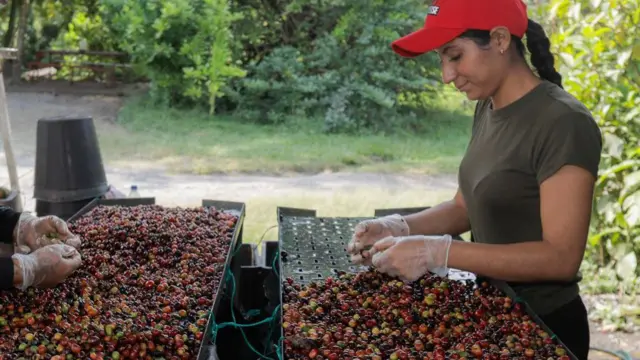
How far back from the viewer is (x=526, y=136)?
1796 millimetres

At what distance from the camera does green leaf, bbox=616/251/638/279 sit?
378cm

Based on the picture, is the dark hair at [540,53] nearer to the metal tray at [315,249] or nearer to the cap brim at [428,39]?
the cap brim at [428,39]

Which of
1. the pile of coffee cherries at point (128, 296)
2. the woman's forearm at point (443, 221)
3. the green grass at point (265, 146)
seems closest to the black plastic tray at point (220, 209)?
the pile of coffee cherries at point (128, 296)

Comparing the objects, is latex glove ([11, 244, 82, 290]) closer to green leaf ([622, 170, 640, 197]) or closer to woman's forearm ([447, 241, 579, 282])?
woman's forearm ([447, 241, 579, 282])

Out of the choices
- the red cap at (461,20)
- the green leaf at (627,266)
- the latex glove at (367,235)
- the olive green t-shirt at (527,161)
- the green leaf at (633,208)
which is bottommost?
the green leaf at (627,266)

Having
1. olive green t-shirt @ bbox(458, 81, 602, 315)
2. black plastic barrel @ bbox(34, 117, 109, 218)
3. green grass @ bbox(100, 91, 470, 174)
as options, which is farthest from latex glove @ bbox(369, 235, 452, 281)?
green grass @ bbox(100, 91, 470, 174)

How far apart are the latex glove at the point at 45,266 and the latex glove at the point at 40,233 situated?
334 mm

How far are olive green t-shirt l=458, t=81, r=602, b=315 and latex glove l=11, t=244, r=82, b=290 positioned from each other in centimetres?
122

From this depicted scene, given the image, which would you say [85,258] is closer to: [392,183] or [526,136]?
[526,136]

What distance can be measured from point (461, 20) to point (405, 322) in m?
0.81

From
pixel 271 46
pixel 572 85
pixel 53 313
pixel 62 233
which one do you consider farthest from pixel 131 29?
pixel 53 313

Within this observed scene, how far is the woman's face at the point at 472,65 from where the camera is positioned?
178 centimetres

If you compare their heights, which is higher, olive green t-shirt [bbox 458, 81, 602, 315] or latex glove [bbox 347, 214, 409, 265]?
olive green t-shirt [bbox 458, 81, 602, 315]

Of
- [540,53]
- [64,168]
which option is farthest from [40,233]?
[540,53]
